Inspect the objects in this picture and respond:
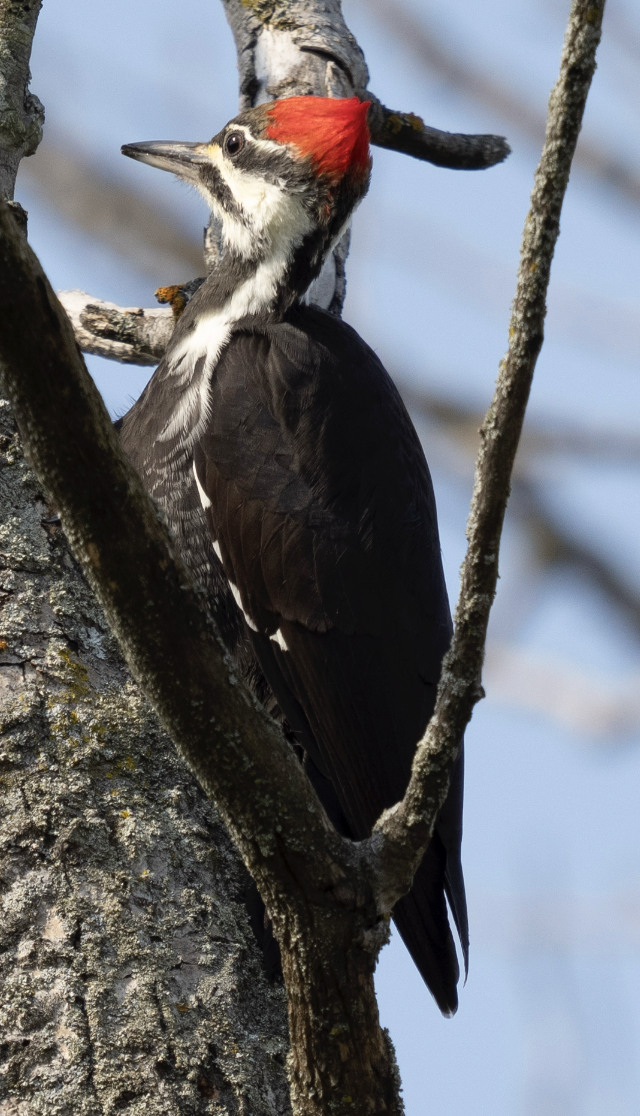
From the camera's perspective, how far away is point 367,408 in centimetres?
271

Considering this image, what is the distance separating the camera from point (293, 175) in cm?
303

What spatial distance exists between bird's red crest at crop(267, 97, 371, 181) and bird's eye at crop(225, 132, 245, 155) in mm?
126

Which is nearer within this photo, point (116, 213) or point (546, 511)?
point (546, 511)

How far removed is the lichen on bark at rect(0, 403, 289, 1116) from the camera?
1772 mm

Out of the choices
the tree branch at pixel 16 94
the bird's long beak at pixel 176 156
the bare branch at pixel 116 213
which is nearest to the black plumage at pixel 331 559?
the tree branch at pixel 16 94

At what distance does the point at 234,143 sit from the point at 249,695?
6.89ft

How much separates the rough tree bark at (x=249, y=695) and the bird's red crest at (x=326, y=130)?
66.9 inches

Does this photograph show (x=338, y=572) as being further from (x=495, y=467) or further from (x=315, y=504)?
(x=495, y=467)

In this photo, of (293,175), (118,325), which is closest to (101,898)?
(118,325)

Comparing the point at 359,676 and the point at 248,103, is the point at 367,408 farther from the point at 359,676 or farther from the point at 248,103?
the point at 248,103

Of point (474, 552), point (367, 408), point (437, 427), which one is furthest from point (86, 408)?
point (437, 427)

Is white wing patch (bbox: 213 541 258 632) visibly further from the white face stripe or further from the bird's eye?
the bird's eye

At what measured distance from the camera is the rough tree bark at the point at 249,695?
131 cm

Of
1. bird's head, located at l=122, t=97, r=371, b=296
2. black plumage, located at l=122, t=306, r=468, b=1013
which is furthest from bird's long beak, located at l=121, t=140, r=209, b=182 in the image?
black plumage, located at l=122, t=306, r=468, b=1013
